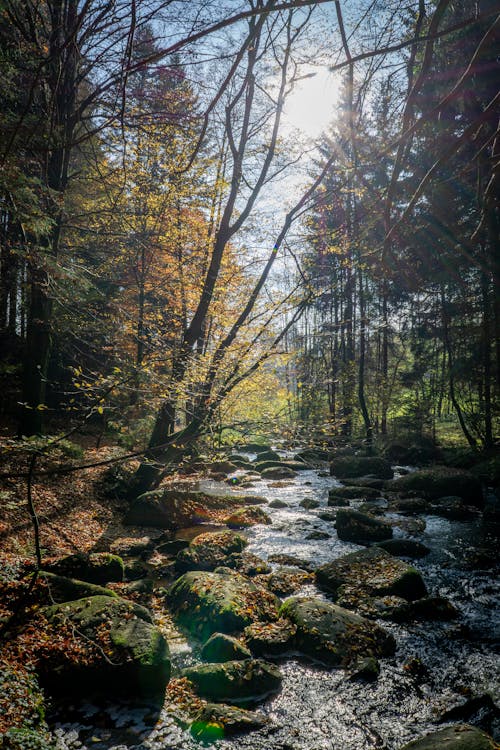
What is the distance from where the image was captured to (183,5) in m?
3.16

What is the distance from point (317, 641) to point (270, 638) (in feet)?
1.87

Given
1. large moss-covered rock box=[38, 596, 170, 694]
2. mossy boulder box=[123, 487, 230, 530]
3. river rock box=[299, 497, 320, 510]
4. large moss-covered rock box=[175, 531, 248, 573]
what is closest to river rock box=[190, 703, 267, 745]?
large moss-covered rock box=[38, 596, 170, 694]

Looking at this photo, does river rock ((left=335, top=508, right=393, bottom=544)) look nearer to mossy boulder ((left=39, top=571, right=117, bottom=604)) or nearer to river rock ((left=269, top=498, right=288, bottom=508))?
river rock ((left=269, top=498, right=288, bottom=508))

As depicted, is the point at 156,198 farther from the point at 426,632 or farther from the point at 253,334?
the point at 426,632

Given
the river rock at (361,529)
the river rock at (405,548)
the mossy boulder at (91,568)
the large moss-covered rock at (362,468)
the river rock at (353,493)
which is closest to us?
the mossy boulder at (91,568)

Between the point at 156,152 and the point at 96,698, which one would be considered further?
the point at 156,152

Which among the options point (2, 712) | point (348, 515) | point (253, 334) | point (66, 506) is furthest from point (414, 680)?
point (66, 506)

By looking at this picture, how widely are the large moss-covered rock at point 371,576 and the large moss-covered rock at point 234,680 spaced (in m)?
2.18

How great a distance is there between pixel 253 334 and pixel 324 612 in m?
5.47

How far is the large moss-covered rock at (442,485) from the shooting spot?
37.2 ft

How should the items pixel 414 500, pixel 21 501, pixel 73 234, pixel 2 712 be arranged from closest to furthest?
1. pixel 2 712
2. pixel 21 501
3. pixel 414 500
4. pixel 73 234

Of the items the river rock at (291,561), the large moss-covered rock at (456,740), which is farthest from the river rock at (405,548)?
the large moss-covered rock at (456,740)

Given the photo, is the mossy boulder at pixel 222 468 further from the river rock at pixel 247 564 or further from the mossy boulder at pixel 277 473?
the river rock at pixel 247 564

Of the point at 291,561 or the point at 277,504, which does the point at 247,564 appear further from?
the point at 277,504
